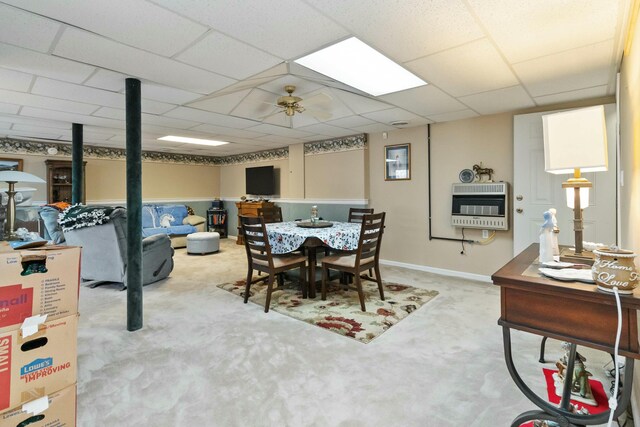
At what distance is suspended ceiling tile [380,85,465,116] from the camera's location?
3204 mm

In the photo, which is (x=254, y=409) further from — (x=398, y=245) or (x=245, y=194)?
(x=245, y=194)

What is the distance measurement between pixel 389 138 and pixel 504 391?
13.2 ft

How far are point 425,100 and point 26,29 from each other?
3.36 metres

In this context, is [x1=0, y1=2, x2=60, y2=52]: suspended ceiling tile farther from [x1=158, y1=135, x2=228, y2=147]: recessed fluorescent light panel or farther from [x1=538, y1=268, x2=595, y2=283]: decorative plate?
[x1=158, y1=135, x2=228, y2=147]: recessed fluorescent light panel

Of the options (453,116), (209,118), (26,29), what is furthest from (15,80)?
(453,116)

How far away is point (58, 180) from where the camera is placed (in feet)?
19.9

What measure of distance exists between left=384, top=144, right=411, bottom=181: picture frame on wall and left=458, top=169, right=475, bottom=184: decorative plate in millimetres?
815

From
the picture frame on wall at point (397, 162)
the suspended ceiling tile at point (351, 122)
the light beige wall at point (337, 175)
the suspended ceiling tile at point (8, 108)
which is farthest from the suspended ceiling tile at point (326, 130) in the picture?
the suspended ceiling tile at point (8, 108)

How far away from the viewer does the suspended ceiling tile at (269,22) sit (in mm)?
1716

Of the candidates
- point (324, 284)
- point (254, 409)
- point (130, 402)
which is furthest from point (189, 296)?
point (254, 409)

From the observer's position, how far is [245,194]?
8.13 metres

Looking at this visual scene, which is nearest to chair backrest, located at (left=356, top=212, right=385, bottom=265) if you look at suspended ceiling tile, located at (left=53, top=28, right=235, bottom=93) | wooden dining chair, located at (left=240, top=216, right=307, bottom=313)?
wooden dining chair, located at (left=240, top=216, right=307, bottom=313)

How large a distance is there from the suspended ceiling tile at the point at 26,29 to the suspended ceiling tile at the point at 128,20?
11 cm

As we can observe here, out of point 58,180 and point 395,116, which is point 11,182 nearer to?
point 395,116
